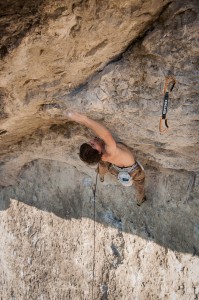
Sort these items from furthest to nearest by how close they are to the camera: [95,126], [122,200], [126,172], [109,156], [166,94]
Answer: [122,200]
[126,172]
[109,156]
[95,126]
[166,94]

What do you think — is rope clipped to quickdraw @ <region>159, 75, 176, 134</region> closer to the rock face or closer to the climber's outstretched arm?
the rock face

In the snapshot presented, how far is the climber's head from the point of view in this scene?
255 centimetres

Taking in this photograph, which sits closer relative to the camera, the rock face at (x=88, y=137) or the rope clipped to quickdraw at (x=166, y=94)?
the rock face at (x=88, y=137)

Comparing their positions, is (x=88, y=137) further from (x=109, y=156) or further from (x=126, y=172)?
(x=126, y=172)

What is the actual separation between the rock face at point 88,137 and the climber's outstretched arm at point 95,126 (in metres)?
0.07

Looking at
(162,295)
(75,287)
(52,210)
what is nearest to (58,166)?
(52,210)

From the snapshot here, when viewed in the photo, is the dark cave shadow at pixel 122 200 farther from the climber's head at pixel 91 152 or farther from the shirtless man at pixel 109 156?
the climber's head at pixel 91 152

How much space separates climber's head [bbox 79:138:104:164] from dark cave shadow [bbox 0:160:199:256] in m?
0.87

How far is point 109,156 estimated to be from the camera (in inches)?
109

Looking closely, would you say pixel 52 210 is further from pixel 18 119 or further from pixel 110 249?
pixel 18 119

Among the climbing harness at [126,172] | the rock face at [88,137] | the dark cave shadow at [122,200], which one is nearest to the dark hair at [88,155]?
the rock face at [88,137]

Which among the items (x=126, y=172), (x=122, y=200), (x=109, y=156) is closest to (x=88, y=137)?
(x=109, y=156)

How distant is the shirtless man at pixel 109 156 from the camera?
2562 millimetres

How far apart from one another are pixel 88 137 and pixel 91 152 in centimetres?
51
